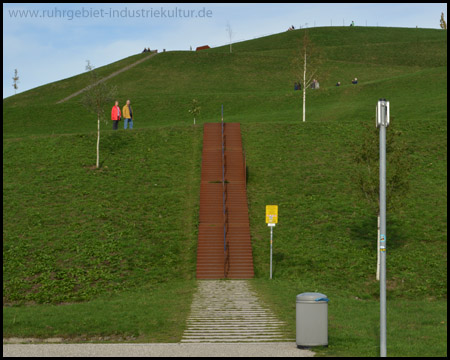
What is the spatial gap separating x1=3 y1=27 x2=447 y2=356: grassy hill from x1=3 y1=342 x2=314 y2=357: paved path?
126 centimetres

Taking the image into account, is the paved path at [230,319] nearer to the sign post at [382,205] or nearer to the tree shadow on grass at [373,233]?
the sign post at [382,205]

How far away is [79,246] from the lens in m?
28.0

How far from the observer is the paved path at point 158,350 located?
1267cm

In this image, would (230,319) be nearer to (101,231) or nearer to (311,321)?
(311,321)

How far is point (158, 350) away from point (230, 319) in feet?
13.9

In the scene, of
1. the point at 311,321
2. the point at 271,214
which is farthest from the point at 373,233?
the point at 311,321

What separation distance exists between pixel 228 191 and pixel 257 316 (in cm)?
1800

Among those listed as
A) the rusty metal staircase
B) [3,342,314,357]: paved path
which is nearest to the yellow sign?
the rusty metal staircase

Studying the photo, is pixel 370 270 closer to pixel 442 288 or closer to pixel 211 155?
pixel 442 288

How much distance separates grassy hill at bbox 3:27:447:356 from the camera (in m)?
22.3

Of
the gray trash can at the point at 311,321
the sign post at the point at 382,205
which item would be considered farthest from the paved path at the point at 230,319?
the sign post at the point at 382,205

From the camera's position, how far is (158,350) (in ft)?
43.4

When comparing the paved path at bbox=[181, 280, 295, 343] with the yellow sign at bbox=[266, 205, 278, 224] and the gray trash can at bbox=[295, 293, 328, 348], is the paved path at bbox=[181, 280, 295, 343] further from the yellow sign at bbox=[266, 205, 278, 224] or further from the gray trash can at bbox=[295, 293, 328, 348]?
the yellow sign at bbox=[266, 205, 278, 224]

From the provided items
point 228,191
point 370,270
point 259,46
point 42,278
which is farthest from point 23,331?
point 259,46
